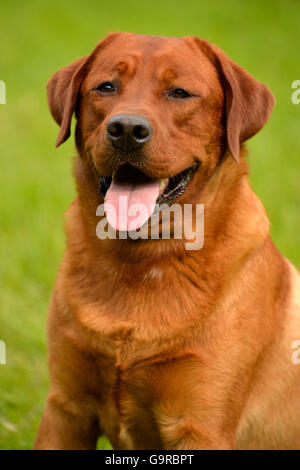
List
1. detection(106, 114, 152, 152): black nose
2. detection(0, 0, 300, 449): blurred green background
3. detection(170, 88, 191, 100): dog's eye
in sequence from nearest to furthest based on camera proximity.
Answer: detection(106, 114, 152, 152): black nose → detection(170, 88, 191, 100): dog's eye → detection(0, 0, 300, 449): blurred green background

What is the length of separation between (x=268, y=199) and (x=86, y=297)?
4189 mm

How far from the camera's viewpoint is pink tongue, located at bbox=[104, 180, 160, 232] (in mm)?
3445

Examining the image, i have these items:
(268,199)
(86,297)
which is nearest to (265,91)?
(86,297)

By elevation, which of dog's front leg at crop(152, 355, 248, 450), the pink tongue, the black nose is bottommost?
dog's front leg at crop(152, 355, 248, 450)

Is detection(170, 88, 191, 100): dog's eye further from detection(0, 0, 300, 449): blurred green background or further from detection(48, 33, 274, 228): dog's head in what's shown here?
detection(0, 0, 300, 449): blurred green background

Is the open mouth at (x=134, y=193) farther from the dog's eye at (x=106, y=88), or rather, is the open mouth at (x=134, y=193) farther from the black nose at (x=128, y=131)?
the dog's eye at (x=106, y=88)

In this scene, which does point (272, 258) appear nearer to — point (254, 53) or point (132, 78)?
point (132, 78)

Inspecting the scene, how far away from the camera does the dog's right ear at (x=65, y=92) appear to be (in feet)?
12.5

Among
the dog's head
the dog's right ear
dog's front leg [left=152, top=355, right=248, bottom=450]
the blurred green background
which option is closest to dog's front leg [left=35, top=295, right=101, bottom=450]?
dog's front leg [left=152, top=355, right=248, bottom=450]

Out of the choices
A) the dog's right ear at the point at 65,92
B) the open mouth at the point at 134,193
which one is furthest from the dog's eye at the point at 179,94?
the dog's right ear at the point at 65,92

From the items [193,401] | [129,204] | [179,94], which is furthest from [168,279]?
[179,94]

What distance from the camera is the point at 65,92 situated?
3.86 metres

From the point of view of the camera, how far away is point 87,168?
12.5 ft

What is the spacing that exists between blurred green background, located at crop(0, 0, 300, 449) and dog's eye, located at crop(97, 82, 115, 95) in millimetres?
2134
